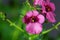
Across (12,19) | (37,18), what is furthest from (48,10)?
(12,19)

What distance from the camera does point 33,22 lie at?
4.00ft

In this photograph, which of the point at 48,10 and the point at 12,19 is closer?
the point at 48,10

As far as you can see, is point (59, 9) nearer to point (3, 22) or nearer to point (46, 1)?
point (3, 22)

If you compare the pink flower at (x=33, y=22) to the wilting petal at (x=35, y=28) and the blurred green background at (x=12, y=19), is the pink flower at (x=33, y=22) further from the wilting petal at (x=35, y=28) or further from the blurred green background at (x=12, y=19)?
the blurred green background at (x=12, y=19)

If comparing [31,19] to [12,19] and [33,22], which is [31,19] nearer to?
[33,22]

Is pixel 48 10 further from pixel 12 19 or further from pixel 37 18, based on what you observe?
pixel 12 19

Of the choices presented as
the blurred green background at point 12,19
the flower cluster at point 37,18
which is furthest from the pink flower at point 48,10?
the blurred green background at point 12,19

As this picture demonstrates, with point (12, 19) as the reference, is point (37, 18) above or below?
above

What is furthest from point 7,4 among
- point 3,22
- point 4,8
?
point 3,22

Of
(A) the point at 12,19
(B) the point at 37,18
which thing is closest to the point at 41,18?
(B) the point at 37,18

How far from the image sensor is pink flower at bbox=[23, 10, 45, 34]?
1186 mm

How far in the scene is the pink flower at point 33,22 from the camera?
1186 millimetres

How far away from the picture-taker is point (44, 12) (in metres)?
1.20

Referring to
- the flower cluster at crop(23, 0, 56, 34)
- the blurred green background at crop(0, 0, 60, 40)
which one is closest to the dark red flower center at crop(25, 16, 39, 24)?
the flower cluster at crop(23, 0, 56, 34)
